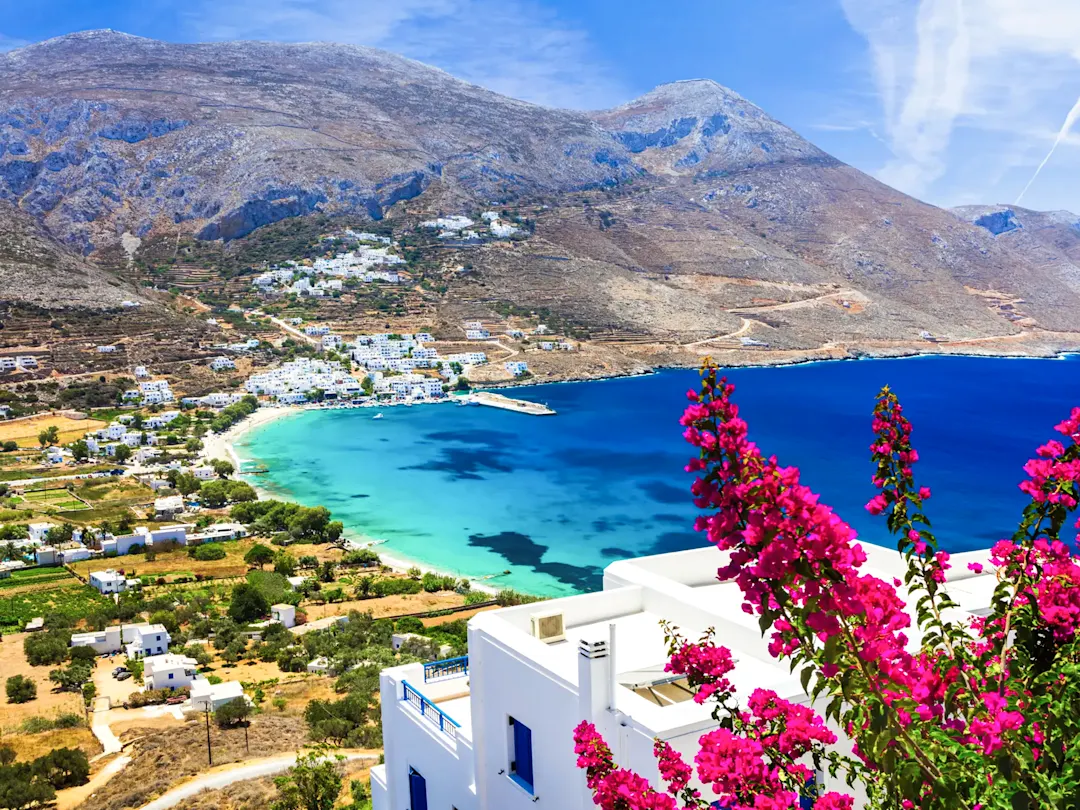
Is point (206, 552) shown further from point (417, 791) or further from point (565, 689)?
point (565, 689)

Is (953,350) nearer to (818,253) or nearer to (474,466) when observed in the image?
(818,253)

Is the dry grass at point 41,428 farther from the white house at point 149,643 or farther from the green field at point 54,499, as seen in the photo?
the white house at point 149,643

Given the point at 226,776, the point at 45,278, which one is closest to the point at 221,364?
the point at 45,278

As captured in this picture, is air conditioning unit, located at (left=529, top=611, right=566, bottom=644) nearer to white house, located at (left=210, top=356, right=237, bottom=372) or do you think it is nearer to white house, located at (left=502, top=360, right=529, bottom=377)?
white house, located at (left=210, top=356, right=237, bottom=372)

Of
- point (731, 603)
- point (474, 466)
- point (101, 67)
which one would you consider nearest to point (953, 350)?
point (474, 466)

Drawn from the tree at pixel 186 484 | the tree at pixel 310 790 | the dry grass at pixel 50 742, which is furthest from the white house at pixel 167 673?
the tree at pixel 186 484

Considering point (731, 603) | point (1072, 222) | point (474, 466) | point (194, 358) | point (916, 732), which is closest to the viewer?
point (916, 732)
